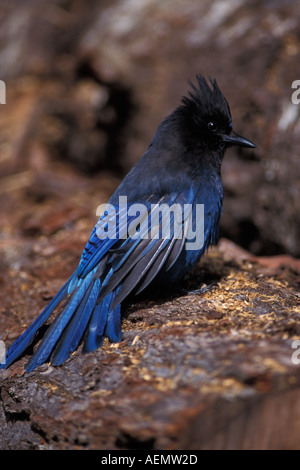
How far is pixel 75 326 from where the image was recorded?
2.87 meters

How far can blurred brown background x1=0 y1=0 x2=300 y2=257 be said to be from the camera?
527 centimetres

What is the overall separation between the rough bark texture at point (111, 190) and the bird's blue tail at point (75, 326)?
0.26 feet

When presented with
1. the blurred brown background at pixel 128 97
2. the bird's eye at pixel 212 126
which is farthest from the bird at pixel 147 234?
the blurred brown background at pixel 128 97

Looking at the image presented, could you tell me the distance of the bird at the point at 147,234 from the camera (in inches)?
113

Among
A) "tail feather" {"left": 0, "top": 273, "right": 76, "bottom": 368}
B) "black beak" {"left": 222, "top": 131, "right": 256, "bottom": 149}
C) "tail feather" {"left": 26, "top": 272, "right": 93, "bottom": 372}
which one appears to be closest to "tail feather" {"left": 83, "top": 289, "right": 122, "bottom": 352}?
"tail feather" {"left": 26, "top": 272, "right": 93, "bottom": 372}

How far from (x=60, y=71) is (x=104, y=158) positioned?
141cm

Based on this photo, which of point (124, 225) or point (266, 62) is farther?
point (266, 62)

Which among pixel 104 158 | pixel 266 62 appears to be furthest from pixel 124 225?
pixel 104 158

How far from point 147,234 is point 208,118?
119 centimetres

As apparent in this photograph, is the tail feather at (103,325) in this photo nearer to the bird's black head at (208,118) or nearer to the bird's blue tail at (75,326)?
the bird's blue tail at (75,326)

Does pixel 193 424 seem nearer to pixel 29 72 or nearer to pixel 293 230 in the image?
pixel 293 230

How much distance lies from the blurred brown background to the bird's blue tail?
7.09ft

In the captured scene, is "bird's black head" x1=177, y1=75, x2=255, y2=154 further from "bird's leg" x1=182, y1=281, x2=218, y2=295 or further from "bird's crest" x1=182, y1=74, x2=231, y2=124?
"bird's leg" x1=182, y1=281, x2=218, y2=295

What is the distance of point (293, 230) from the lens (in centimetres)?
493
